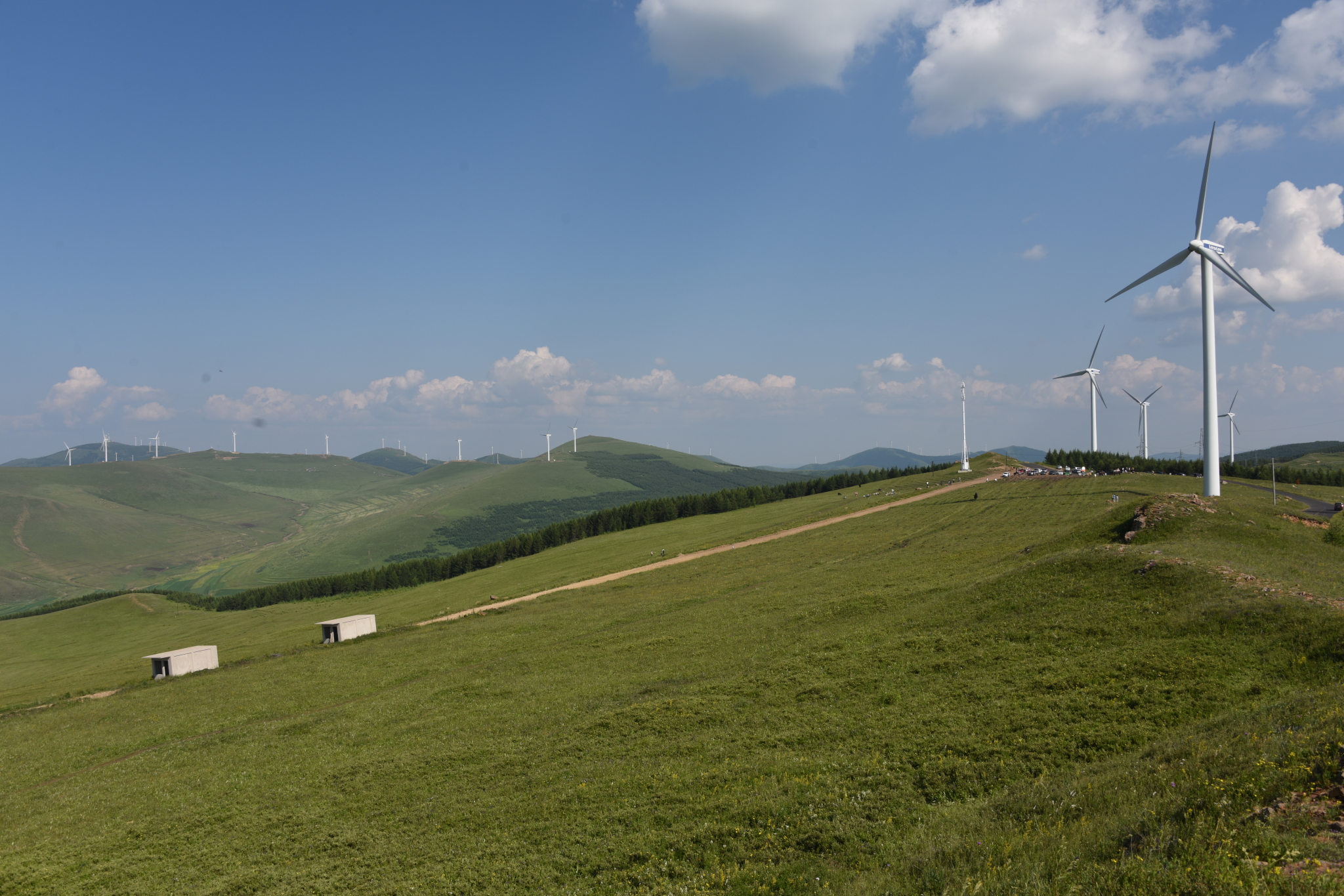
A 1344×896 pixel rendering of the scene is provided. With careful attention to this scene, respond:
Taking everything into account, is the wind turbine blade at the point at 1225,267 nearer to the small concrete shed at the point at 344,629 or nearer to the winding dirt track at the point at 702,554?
the winding dirt track at the point at 702,554

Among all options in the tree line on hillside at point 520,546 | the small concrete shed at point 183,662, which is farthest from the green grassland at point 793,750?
the tree line on hillside at point 520,546

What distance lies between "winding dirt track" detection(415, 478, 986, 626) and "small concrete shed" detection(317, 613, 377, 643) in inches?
181

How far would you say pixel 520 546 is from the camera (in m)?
140

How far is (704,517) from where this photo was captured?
392 feet

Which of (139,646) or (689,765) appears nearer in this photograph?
(689,765)

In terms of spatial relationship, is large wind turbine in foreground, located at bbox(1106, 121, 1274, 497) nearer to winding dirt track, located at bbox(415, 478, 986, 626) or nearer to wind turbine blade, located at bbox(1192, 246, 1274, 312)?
wind turbine blade, located at bbox(1192, 246, 1274, 312)

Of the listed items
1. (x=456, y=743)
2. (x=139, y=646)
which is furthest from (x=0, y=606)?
(x=456, y=743)

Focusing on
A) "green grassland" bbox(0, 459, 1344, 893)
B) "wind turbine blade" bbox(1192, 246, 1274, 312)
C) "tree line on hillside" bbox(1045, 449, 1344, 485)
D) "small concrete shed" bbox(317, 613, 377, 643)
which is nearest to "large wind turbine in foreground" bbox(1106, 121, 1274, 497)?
"wind turbine blade" bbox(1192, 246, 1274, 312)

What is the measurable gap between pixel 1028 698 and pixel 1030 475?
8854 centimetres

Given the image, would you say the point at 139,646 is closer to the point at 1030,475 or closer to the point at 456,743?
the point at 456,743

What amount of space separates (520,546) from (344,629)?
8583 cm

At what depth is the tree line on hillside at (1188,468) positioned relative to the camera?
342 feet

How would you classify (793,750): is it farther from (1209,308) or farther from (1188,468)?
(1188,468)

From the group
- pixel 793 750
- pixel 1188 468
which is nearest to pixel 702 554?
pixel 793 750
